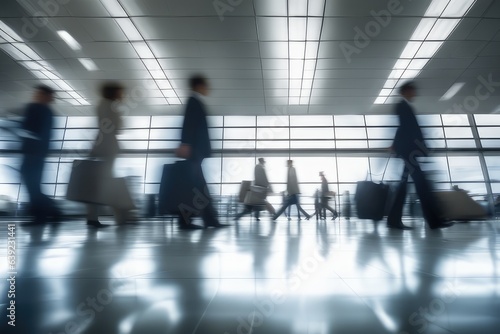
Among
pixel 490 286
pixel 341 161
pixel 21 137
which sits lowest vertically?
pixel 490 286

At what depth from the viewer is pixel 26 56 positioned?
240 inches

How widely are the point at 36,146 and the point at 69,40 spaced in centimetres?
400

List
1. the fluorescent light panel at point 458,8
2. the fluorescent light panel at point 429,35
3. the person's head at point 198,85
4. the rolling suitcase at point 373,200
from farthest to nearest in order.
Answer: the fluorescent light panel at point 429,35 < the fluorescent light panel at point 458,8 < the rolling suitcase at point 373,200 < the person's head at point 198,85

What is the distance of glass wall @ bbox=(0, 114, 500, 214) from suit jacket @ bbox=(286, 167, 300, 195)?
353 centimetres

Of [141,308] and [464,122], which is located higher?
[464,122]

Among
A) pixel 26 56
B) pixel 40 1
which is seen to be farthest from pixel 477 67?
pixel 26 56

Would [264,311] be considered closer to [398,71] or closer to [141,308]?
[141,308]

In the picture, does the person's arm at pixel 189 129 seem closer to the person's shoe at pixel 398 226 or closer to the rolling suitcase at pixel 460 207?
the person's shoe at pixel 398 226

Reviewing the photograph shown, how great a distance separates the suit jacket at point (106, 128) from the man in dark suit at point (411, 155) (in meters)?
2.96

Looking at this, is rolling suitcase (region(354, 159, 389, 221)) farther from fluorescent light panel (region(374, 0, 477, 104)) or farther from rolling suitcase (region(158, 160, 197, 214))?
fluorescent light panel (region(374, 0, 477, 104))

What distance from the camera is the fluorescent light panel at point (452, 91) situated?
7340 millimetres

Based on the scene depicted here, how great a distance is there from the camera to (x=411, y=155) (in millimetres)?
2674

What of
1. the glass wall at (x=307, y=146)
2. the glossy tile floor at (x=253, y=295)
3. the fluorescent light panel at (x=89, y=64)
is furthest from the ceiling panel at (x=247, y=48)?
the glossy tile floor at (x=253, y=295)

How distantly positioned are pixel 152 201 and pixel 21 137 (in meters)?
3.09
